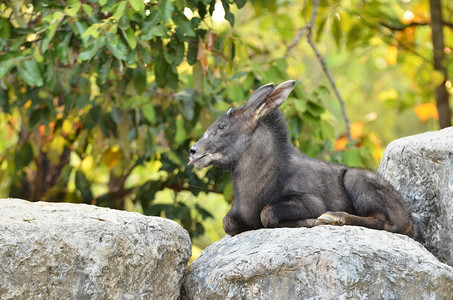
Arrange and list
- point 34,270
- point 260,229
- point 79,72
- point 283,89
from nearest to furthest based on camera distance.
→ point 34,270, point 260,229, point 283,89, point 79,72

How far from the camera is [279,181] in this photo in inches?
203

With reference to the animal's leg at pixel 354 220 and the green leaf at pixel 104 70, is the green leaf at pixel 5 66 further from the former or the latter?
the animal's leg at pixel 354 220

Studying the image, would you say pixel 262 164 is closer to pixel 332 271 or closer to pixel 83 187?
pixel 332 271

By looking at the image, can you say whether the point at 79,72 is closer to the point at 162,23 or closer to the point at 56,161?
the point at 56,161

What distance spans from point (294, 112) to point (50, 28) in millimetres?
2981

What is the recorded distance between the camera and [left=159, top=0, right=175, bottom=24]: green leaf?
5.91 m

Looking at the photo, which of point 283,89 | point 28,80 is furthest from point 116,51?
point 283,89

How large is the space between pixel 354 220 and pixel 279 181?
Answer: 656 millimetres

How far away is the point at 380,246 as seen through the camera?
4.24 m

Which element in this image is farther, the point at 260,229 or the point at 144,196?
the point at 144,196

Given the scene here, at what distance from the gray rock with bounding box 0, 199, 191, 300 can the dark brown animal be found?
809 mm

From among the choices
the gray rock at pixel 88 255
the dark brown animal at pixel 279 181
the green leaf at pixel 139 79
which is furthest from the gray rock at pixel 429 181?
the green leaf at pixel 139 79

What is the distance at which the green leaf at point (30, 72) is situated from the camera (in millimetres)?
6211

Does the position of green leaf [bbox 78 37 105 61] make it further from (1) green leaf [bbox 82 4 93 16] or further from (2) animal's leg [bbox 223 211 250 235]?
(2) animal's leg [bbox 223 211 250 235]
